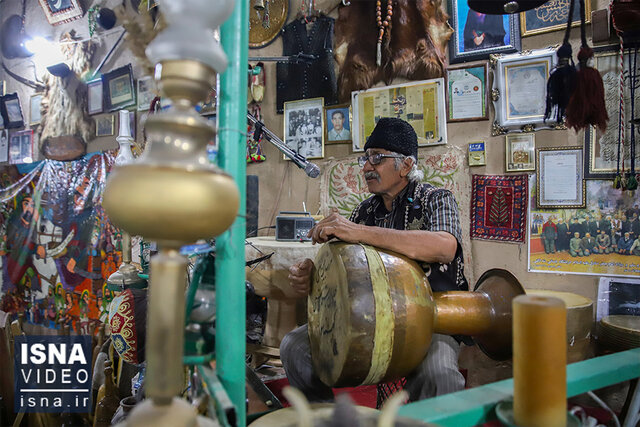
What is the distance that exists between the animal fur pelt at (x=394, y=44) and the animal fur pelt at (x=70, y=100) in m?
3.92

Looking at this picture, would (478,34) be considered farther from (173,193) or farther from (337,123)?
(173,193)

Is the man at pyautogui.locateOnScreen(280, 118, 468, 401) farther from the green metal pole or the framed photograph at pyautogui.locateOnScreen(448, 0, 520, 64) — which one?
the framed photograph at pyautogui.locateOnScreen(448, 0, 520, 64)

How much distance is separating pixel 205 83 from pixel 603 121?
7.08ft

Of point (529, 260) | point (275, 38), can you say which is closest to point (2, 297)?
point (275, 38)

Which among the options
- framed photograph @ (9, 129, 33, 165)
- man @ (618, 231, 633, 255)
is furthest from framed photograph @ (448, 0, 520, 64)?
framed photograph @ (9, 129, 33, 165)

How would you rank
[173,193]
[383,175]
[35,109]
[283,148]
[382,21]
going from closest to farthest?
[173,193] < [383,175] < [283,148] < [382,21] < [35,109]

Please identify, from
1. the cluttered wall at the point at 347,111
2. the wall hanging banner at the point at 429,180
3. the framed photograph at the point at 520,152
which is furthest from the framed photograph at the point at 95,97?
the framed photograph at the point at 520,152

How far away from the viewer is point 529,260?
283 centimetres

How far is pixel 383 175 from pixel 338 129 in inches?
65.6

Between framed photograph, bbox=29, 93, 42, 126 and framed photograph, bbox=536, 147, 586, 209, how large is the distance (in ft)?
22.2

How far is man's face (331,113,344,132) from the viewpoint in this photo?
360 centimetres

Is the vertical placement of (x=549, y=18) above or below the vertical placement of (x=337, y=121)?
above

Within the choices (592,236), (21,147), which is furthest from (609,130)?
(21,147)

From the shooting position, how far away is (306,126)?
378cm
